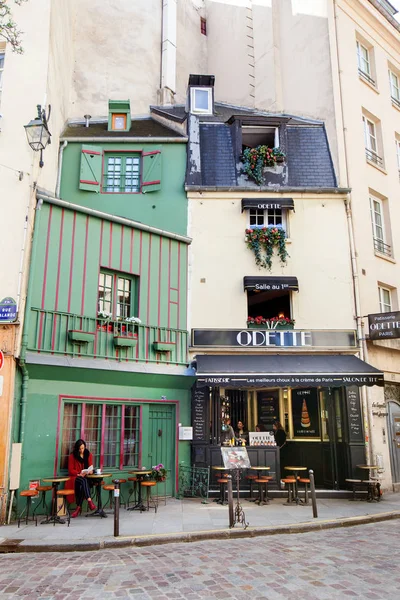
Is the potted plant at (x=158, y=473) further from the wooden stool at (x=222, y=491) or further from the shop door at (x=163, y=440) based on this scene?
the wooden stool at (x=222, y=491)

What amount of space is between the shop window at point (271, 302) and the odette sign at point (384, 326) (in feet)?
7.30

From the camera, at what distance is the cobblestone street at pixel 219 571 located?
526 centimetres

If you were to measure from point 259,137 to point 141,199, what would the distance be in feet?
14.7

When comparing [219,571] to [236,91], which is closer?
[219,571]

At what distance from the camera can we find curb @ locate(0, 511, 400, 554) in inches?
287

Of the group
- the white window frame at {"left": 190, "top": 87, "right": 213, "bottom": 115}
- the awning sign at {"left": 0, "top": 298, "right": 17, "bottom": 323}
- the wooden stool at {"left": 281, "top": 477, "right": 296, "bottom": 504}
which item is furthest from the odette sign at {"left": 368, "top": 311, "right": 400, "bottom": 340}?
the awning sign at {"left": 0, "top": 298, "right": 17, "bottom": 323}

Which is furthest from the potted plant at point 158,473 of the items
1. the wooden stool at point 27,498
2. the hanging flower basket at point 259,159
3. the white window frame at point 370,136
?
the white window frame at point 370,136

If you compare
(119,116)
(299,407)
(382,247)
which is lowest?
(299,407)

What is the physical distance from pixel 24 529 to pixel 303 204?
10554mm

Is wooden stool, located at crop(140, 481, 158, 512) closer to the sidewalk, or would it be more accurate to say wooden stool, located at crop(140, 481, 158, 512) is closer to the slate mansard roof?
the sidewalk

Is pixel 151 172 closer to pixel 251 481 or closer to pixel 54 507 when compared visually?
pixel 251 481

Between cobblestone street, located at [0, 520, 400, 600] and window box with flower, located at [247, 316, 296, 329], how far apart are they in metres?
6.11

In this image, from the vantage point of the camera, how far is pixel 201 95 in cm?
1588

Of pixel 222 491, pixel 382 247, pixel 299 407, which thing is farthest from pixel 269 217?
pixel 222 491
